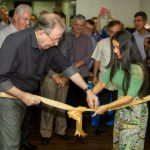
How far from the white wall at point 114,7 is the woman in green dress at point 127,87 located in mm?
5756

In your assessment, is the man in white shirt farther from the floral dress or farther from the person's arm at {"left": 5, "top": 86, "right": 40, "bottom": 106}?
the floral dress

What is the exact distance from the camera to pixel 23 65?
1.85 meters

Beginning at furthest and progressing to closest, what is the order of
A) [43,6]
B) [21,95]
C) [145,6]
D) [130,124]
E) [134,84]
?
[43,6]
[145,6]
[130,124]
[134,84]
[21,95]

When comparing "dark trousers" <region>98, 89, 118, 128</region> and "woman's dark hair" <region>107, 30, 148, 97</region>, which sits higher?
"woman's dark hair" <region>107, 30, 148, 97</region>

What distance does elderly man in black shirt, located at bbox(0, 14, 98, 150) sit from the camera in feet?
5.65

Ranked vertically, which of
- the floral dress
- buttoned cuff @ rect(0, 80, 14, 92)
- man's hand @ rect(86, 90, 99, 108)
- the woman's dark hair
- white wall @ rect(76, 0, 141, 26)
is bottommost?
the floral dress

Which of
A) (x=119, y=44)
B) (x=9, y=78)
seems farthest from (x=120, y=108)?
(x=9, y=78)

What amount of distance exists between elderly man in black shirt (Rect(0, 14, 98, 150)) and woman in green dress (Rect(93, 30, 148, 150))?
281 mm

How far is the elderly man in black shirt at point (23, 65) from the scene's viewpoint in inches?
67.8

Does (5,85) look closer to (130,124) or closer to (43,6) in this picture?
(130,124)

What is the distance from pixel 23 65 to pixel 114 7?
6.48 meters

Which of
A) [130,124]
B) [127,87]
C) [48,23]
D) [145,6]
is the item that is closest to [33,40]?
[48,23]

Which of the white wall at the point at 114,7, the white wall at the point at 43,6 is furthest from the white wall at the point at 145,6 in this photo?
the white wall at the point at 43,6

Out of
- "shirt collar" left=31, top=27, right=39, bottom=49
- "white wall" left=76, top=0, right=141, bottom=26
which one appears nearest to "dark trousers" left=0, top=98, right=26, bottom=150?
"shirt collar" left=31, top=27, right=39, bottom=49
